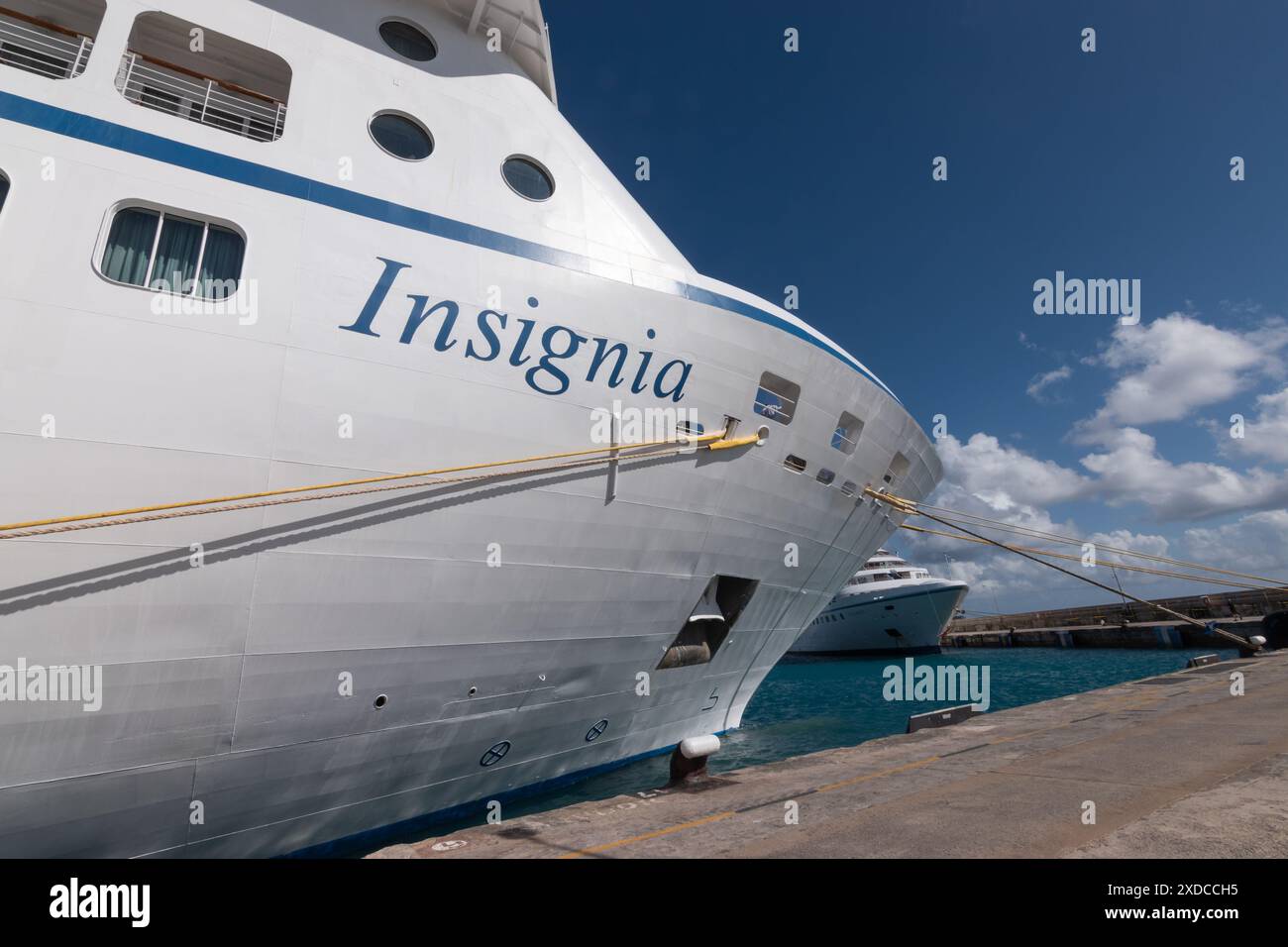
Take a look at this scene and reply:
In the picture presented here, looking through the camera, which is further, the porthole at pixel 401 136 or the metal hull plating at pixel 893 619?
the metal hull plating at pixel 893 619

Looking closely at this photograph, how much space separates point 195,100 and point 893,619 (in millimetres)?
44497

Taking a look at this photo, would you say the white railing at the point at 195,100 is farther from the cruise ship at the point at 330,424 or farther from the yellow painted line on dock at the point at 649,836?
the yellow painted line on dock at the point at 649,836

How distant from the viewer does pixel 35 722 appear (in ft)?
13.9

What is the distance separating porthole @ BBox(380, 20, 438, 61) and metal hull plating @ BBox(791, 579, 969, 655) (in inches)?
1502

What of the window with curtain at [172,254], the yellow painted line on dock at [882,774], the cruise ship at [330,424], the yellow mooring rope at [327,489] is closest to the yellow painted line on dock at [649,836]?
the yellow painted line on dock at [882,774]

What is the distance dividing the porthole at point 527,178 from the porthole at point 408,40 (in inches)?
65.8

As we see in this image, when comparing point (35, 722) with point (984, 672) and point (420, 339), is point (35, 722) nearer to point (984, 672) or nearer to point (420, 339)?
point (420, 339)

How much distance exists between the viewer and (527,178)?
711 cm

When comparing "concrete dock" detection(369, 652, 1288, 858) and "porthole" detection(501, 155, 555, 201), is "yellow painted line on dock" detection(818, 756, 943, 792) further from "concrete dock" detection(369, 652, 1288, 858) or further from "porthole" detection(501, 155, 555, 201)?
"porthole" detection(501, 155, 555, 201)

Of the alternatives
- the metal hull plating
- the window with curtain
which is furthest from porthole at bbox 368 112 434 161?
the metal hull plating

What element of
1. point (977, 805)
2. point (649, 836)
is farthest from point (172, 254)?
point (977, 805)

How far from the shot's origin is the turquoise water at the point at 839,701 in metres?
8.94

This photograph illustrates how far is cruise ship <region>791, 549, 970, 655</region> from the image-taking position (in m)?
41.5

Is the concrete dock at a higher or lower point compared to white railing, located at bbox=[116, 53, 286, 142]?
lower
